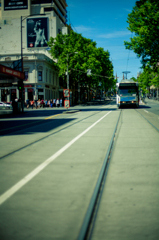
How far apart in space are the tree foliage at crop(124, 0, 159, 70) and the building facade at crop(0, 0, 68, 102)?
24988 millimetres

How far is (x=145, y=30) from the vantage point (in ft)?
90.8

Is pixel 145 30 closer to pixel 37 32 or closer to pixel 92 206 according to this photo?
pixel 92 206

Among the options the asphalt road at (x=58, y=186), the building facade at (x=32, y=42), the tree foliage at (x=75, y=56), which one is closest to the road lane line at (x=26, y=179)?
the asphalt road at (x=58, y=186)

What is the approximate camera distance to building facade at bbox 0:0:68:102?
174 ft

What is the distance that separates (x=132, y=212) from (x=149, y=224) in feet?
1.11

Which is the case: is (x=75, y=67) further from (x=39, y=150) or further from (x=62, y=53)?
(x=39, y=150)

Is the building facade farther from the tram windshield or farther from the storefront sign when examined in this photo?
the storefront sign

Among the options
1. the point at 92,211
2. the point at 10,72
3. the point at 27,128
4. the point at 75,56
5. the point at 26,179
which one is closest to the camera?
the point at 92,211

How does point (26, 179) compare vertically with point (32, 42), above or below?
below

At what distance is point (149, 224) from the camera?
10.2 feet

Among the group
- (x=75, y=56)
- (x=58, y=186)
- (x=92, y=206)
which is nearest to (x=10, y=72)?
(x=58, y=186)

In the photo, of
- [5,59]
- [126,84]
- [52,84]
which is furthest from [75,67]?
[126,84]

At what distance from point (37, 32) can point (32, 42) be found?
2444 mm

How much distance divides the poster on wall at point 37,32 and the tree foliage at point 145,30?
117 feet
